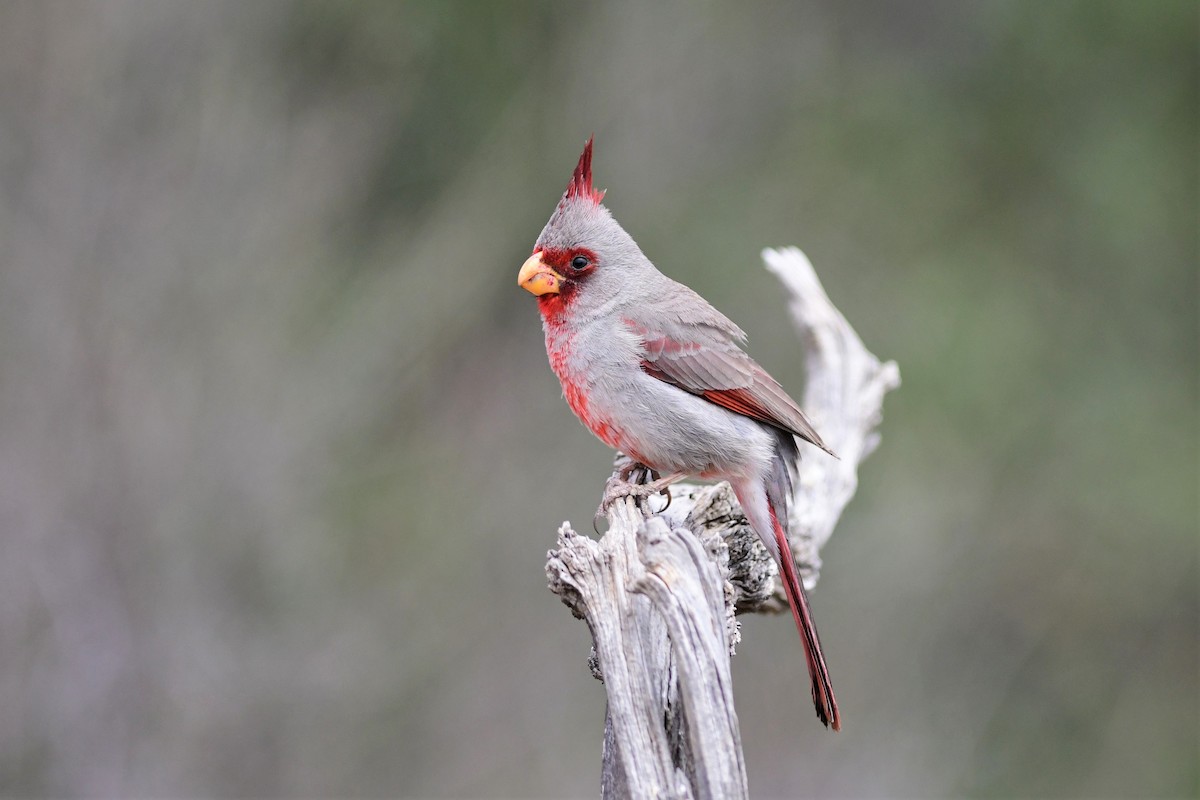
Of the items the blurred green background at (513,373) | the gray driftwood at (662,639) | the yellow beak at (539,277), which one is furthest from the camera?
the blurred green background at (513,373)

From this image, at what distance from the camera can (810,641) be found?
322 cm

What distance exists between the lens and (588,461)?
21.7ft

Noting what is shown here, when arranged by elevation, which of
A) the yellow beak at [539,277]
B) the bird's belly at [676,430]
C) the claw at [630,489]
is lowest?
the claw at [630,489]

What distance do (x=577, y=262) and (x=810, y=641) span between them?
1438mm

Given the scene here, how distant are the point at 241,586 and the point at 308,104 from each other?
2.34 meters

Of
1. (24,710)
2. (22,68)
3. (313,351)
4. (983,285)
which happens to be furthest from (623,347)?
(983,285)

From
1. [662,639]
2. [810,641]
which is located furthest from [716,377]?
[662,639]

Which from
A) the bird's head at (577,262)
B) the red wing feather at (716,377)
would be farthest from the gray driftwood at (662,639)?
the bird's head at (577,262)

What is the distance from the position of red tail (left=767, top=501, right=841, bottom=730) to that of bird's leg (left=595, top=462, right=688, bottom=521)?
392 mm

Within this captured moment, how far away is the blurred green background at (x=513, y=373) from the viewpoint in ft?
16.7

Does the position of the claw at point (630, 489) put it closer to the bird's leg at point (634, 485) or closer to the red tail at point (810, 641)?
the bird's leg at point (634, 485)

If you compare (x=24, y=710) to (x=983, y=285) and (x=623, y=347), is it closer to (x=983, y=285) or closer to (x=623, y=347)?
(x=623, y=347)

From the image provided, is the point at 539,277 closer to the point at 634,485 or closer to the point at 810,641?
the point at 634,485

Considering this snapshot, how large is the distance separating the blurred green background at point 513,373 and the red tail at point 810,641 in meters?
3.08
